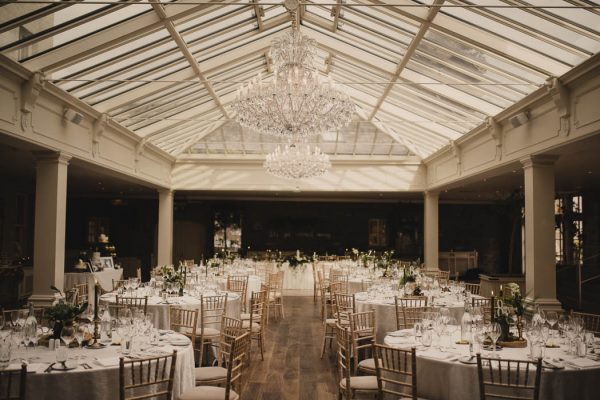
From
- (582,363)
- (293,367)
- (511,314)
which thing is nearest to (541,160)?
(511,314)

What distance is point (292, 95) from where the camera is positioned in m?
7.47

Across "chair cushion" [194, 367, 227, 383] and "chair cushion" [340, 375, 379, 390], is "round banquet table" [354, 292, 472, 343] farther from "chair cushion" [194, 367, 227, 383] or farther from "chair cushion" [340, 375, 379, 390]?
"chair cushion" [194, 367, 227, 383]

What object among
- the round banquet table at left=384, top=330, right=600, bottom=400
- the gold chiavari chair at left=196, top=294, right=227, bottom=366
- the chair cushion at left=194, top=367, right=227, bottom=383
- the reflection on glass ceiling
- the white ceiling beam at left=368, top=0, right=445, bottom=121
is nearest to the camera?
the round banquet table at left=384, top=330, right=600, bottom=400

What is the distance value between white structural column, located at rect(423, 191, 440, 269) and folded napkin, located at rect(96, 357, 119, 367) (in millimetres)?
13512

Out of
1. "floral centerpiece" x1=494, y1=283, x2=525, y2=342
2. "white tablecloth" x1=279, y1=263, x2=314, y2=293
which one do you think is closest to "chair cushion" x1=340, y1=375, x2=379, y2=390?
"floral centerpiece" x1=494, y1=283, x2=525, y2=342

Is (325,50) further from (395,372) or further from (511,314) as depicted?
(395,372)

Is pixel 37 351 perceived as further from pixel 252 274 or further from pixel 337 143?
pixel 337 143

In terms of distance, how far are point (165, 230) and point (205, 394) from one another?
12.9m

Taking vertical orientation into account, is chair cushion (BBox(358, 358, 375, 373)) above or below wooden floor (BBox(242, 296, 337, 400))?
above

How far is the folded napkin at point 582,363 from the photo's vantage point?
4239 millimetres

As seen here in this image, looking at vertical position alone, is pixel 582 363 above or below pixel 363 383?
above

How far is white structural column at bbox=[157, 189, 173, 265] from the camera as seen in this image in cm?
1662

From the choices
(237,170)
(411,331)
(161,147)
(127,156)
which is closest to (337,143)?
(237,170)

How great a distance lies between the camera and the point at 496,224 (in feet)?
75.1
